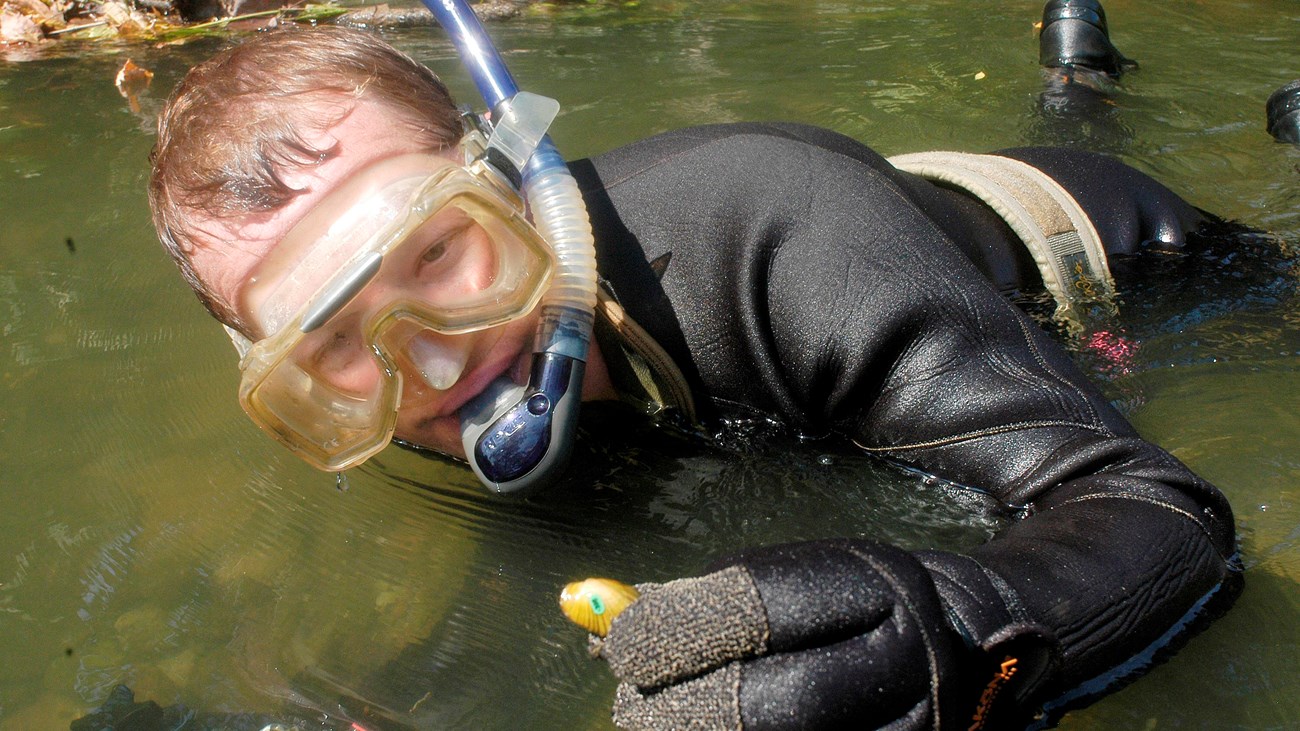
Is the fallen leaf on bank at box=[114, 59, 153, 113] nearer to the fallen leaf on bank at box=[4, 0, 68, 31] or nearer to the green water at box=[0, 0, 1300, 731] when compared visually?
the green water at box=[0, 0, 1300, 731]

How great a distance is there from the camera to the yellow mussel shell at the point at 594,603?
3.92ft

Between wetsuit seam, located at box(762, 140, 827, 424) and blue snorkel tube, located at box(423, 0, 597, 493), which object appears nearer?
blue snorkel tube, located at box(423, 0, 597, 493)

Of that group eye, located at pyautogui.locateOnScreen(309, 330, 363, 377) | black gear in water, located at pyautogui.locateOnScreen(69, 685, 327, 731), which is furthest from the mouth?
black gear in water, located at pyautogui.locateOnScreen(69, 685, 327, 731)

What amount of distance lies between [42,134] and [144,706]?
3.47m

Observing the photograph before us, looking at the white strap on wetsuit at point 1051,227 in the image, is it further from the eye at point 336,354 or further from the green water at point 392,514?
the eye at point 336,354

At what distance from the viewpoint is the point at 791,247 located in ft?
6.11

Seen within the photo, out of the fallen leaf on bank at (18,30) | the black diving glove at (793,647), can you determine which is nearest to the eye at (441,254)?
the black diving glove at (793,647)

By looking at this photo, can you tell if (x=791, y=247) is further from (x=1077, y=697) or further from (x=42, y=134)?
(x=42, y=134)

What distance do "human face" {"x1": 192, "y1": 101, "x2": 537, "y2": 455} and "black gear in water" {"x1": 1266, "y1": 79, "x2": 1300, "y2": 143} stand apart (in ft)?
10.4

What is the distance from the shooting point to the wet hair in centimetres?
164

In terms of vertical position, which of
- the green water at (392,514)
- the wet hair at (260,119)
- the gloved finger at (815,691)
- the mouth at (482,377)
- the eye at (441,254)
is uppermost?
the wet hair at (260,119)

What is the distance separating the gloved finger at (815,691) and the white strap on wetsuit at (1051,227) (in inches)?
60.0

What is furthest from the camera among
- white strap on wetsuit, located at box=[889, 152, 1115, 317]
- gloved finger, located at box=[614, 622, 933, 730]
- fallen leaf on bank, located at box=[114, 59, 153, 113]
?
fallen leaf on bank, located at box=[114, 59, 153, 113]

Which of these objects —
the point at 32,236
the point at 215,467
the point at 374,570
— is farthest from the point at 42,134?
the point at 374,570
